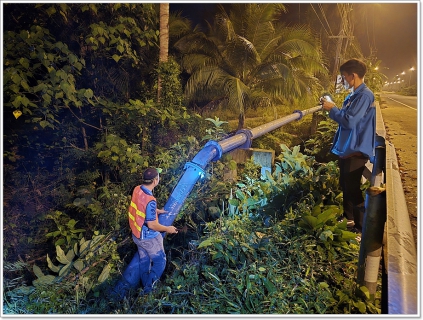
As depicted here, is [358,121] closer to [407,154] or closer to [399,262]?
[399,262]

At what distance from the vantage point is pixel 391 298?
1.53 meters

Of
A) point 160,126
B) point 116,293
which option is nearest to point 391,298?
point 116,293

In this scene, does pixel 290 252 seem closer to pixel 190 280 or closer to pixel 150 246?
pixel 190 280

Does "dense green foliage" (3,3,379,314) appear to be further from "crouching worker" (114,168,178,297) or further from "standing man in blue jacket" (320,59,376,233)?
"standing man in blue jacket" (320,59,376,233)

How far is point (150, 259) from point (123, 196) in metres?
2.10

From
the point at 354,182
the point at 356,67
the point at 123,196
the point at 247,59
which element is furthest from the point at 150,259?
the point at 247,59

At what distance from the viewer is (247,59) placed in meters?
8.20

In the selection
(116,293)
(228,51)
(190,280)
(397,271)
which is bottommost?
A: (116,293)

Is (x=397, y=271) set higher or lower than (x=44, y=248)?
higher

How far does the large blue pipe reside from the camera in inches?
116

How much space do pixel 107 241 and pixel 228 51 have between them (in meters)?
5.75

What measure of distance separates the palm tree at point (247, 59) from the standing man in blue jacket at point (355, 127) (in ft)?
17.1

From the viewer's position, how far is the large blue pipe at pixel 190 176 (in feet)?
9.69

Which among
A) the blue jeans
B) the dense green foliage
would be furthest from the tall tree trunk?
the blue jeans
